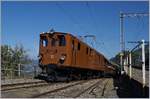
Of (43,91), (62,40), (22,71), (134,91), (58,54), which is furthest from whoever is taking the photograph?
(22,71)

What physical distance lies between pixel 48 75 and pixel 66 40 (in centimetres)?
246

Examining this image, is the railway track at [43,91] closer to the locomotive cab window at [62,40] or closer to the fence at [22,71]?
the locomotive cab window at [62,40]

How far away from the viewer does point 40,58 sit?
23344mm

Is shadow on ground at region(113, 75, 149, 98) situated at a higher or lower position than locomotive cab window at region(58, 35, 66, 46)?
lower

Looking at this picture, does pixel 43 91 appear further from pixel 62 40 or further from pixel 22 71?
pixel 22 71

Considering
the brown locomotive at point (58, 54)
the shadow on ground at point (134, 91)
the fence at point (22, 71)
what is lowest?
the shadow on ground at point (134, 91)

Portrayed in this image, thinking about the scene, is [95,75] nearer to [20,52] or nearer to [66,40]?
[20,52]

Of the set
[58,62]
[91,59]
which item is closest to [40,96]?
[58,62]

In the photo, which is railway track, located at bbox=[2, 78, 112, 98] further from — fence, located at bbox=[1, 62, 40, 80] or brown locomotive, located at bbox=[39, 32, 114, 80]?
fence, located at bbox=[1, 62, 40, 80]

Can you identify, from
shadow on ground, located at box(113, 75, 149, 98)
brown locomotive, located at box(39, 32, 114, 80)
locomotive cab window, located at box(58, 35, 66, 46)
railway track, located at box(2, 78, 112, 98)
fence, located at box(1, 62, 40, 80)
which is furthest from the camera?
fence, located at box(1, 62, 40, 80)

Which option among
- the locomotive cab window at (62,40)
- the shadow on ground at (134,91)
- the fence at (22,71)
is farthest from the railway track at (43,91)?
the fence at (22,71)

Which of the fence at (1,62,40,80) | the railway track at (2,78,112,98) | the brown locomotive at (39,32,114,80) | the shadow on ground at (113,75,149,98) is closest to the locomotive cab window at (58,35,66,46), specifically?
the brown locomotive at (39,32,114,80)

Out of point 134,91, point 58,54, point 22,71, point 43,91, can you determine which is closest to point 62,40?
point 58,54

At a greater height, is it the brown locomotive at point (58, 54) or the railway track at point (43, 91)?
the brown locomotive at point (58, 54)
